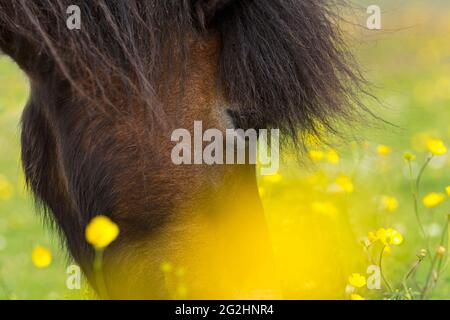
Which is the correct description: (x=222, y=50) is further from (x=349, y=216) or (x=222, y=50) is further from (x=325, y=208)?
(x=349, y=216)

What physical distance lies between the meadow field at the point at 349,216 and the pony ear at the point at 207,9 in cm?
50

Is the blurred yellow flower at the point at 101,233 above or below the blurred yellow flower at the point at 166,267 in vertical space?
above

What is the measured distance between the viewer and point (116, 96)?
208cm

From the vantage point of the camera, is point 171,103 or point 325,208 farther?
point 325,208

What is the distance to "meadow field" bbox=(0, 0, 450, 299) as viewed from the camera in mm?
2859

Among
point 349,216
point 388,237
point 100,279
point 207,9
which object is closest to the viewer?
point 207,9

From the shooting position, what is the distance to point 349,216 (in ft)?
13.1

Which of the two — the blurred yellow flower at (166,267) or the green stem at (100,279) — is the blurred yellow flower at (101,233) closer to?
the blurred yellow flower at (166,267)

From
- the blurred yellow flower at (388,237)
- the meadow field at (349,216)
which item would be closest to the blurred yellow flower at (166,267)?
the meadow field at (349,216)

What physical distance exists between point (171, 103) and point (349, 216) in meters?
2.09

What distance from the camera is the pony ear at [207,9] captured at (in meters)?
2.16

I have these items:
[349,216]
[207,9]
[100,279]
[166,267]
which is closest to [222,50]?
[207,9]

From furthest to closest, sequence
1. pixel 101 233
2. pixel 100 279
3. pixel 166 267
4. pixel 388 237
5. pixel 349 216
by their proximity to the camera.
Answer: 1. pixel 349 216
2. pixel 388 237
3. pixel 100 279
4. pixel 166 267
5. pixel 101 233

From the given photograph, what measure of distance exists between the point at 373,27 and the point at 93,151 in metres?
1.05
